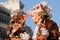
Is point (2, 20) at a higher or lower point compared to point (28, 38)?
lower

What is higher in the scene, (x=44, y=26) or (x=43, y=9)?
(x=43, y=9)

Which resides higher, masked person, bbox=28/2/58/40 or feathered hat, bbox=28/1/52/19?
feathered hat, bbox=28/1/52/19

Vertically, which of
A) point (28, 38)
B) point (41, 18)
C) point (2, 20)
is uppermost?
point (41, 18)

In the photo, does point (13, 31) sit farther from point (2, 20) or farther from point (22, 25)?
point (2, 20)

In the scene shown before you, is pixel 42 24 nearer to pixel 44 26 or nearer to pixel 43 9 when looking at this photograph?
pixel 44 26

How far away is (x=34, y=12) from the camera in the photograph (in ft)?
30.6

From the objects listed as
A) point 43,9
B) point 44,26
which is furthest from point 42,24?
point 43,9

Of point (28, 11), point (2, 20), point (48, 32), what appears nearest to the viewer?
point (48, 32)

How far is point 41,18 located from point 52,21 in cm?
33

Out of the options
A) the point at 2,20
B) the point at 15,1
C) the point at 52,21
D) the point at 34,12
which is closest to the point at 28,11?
the point at 34,12

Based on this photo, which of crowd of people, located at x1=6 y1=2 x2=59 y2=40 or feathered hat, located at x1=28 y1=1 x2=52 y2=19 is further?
feathered hat, located at x1=28 y1=1 x2=52 y2=19

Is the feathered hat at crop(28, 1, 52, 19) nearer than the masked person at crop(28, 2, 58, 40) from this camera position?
No

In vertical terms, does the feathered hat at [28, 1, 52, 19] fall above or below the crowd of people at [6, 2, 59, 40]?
above

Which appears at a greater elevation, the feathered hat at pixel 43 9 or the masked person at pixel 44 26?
the feathered hat at pixel 43 9
